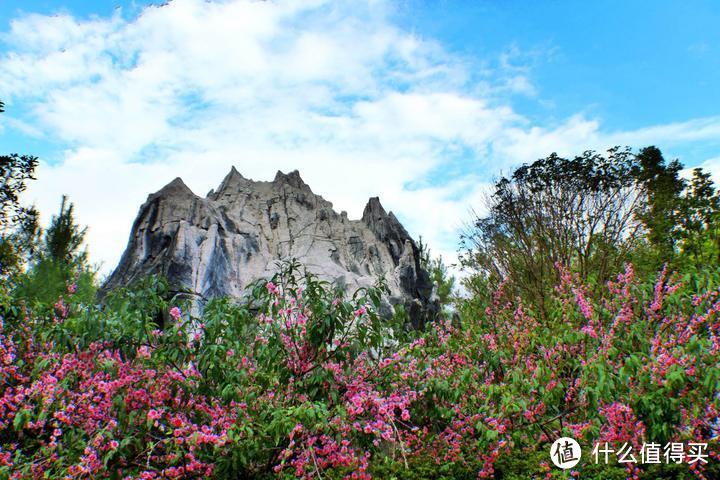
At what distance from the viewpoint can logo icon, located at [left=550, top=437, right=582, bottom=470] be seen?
179 inches

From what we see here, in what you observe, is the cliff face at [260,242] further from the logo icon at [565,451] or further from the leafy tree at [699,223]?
the leafy tree at [699,223]

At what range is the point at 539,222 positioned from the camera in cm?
1266

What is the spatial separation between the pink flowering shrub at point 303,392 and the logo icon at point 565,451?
149 mm

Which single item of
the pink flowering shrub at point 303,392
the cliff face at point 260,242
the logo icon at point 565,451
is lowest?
the logo icon at point 565,451

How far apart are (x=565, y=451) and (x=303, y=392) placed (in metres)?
2.60

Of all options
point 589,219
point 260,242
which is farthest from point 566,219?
point 260,242

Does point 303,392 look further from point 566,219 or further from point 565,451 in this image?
point 566,219

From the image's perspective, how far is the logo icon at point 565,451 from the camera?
455 cm

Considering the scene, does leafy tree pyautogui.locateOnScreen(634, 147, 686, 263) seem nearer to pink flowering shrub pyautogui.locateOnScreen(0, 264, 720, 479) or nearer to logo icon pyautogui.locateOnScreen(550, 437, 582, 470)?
pink flowering shrub pyautogui.locateOnScreen(0, 264, 720, 479)

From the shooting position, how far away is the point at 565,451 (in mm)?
4719

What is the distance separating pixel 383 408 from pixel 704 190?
12243mm

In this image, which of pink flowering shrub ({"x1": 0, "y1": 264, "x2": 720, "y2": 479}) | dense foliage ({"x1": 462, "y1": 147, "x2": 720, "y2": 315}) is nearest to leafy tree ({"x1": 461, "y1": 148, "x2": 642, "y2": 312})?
dense foliage ({"x1": 462, "y1": 147, "x2": 720, "y2": 315})

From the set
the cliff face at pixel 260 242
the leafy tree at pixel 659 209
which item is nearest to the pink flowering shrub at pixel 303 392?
the cliff face at pixel 260 242

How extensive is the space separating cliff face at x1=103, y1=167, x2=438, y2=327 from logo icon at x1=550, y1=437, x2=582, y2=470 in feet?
18.0
